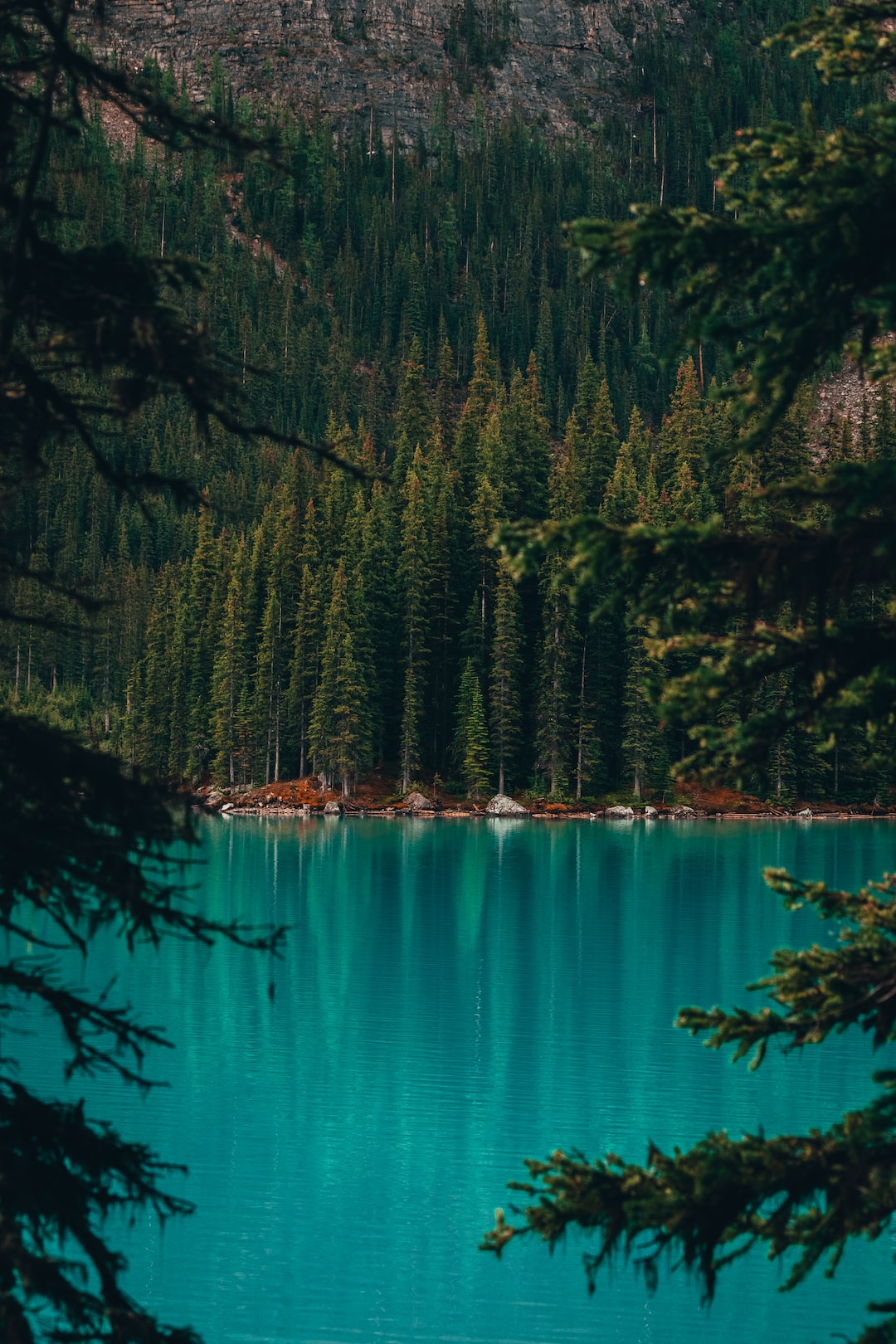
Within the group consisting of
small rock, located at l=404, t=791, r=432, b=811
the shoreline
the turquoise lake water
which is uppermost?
small rock, located at l=404, t=791, r=432, b=811

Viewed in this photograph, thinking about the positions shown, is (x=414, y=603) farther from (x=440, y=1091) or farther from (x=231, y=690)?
(x=440, y=1091)

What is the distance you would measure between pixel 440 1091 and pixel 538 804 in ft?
217

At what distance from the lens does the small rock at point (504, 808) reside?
91.7 metres

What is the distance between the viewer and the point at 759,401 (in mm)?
8648

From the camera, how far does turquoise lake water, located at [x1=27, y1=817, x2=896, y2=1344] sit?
17.9 metres

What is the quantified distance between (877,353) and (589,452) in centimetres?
10091

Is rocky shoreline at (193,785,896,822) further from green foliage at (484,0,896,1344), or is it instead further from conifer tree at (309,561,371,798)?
green foliage at (484,0,896,1344)

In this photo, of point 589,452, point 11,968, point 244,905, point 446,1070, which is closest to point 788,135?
point 11,968

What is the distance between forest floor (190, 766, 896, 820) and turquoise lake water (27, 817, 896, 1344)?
112ft

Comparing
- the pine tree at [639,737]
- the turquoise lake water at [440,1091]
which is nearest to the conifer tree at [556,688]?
the pine tree at [639,737]

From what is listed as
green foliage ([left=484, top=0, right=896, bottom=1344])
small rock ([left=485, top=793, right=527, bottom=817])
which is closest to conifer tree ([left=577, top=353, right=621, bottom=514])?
small rock ([left=485, top=793, right=527, bottom=817])

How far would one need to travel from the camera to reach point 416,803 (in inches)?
3639

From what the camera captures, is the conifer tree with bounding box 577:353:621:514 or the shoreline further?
the conifer tree with bounding box 577:353:621:514

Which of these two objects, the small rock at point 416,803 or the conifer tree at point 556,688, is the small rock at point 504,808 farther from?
the small rock at point 416,803
